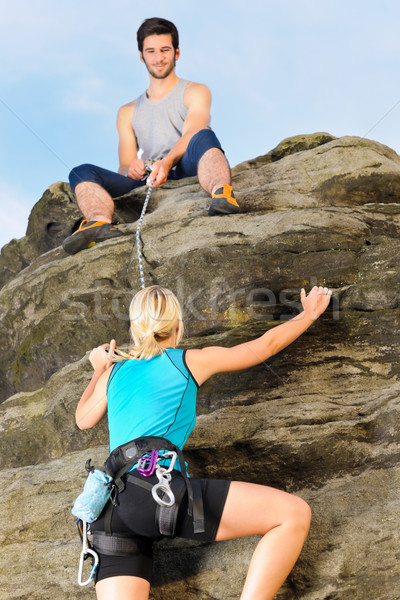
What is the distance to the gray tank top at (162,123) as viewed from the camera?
417 inches

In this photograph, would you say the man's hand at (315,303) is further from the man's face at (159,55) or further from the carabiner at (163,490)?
the man's face at (159,55)

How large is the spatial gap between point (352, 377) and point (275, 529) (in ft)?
9.83

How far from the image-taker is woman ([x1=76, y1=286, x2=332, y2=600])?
3988 mm

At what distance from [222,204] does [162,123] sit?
9.02 feet

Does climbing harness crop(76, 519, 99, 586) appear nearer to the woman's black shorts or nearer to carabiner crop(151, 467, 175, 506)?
the woman's black shorts

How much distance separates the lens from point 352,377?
673 centimetres

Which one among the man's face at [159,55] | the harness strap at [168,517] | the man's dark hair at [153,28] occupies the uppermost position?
the man's dark hair at [153,28]

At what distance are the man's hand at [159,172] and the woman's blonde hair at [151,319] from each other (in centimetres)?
539

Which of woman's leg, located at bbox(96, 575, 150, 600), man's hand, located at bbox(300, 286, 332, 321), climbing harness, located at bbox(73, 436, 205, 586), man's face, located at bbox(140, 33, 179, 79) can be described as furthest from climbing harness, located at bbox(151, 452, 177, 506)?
man's face, located at bbox(140, 33, 179, 79)

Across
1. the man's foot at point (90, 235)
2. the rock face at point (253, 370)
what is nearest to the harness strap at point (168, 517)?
the rock face at point (253, 370)

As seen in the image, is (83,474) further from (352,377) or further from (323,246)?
(323,246)

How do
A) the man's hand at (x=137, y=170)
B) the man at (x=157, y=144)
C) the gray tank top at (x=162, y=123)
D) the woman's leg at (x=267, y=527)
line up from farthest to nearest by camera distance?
the gray tank top at (x=162, y=123) → the man's hand at (x=137, y=170) → the man at (x=157, y=144) → the woman's leg at (x=267, y=527)

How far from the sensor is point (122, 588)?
13.0 ft

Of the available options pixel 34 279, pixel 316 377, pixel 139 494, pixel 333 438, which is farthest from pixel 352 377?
pixel 34 279
